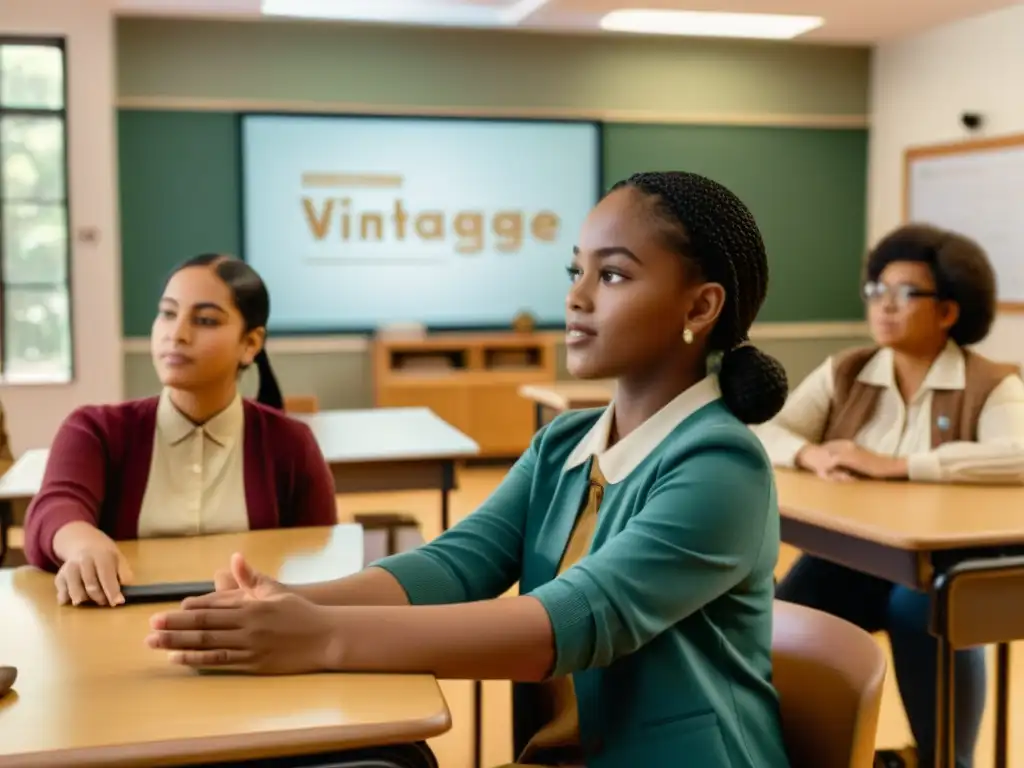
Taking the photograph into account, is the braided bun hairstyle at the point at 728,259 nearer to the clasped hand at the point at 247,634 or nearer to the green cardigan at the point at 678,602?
the green cardigan at the point at 678,602

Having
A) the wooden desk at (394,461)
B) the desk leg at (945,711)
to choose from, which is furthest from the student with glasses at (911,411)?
the wooden desk at (394,461)

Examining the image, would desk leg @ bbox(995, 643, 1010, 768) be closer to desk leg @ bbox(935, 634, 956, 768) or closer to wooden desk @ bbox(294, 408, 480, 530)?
desk leg @ bbox(935, 634, 956, 768)

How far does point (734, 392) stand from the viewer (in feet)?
4.13

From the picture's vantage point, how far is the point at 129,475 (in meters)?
1.98

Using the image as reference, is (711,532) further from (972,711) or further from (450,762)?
(450,762)

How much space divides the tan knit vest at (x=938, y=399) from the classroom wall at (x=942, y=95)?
4.41 metres

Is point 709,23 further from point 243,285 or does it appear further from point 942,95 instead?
point 243,285

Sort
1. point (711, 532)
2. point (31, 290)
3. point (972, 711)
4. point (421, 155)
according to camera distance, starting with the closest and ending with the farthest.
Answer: point (711, 532) < point (972, 711) < point (31, 290) < point (421, 155)

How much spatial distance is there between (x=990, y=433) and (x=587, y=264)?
1.65 meters

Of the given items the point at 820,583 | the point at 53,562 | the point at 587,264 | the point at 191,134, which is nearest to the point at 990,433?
the point at 820,583

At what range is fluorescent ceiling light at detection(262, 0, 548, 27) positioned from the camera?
21.5 ft

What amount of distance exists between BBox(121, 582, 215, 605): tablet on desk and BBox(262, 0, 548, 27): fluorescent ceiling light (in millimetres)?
5427

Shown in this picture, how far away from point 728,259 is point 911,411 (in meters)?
1.62

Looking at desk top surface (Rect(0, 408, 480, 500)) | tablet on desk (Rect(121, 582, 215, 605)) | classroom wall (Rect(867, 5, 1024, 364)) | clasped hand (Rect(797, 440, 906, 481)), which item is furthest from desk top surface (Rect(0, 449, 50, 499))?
classroom wall (Rect(867, 5, 1024, 364))
